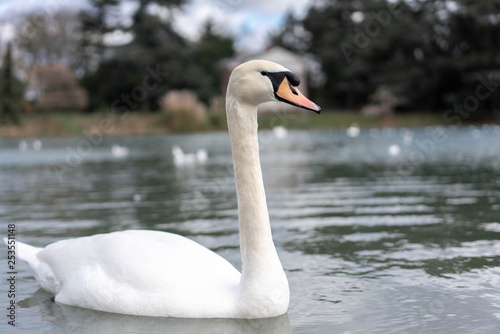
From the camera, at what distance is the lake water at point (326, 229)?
4.23 m

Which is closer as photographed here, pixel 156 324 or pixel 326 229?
pixel 156 324

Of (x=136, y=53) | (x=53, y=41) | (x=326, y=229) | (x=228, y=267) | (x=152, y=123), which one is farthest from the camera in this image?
(x=53, y=41)

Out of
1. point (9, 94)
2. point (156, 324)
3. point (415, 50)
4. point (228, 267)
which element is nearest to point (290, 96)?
point (228, 267)

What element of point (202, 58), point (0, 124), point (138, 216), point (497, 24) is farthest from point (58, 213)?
point (202, 58)

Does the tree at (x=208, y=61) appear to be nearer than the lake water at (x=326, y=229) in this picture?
No

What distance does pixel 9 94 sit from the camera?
4300 centimetres

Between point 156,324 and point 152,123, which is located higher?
point 152,123

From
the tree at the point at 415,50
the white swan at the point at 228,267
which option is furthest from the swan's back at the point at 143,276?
the tree at the point at 415,50

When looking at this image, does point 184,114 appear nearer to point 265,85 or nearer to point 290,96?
point 265,85

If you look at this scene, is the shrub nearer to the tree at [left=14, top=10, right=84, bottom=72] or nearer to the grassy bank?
the grassy bank

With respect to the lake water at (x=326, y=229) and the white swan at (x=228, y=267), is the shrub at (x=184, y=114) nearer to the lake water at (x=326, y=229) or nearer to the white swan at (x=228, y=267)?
the lake water at (x=326, y=229)

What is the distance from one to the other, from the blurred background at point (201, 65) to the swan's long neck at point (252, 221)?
1506 inches

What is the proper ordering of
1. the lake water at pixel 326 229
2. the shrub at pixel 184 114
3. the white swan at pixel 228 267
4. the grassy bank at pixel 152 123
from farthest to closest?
the grassy bank at pixel 152 123 → the shrub at pixel 184 114 → the lake water at pixel 326 229 → the white swan at pixel 228 267

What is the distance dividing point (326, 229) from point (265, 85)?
3853 mm
